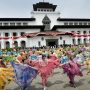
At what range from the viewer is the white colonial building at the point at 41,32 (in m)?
59.4

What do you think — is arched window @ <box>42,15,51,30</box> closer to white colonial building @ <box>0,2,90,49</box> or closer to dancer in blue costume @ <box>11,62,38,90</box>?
white colonial building @ <box>0,2,90,49</box>

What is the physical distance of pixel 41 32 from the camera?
59.5 m

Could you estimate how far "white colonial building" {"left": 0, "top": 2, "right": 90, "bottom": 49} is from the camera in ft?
195

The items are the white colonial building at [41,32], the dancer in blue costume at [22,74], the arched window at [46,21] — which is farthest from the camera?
the arched window at [46,21]

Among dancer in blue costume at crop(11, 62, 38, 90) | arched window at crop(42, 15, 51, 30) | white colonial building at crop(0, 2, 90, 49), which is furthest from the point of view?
arched window at crop(42, 15, 51, 30)

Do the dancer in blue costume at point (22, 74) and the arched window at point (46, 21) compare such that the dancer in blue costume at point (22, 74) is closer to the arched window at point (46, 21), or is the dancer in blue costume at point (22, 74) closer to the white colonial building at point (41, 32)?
the white colonial building at point (41, 32)

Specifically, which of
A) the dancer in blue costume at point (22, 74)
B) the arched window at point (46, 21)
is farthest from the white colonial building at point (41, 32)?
the dancer in blue costume at point (22, 74)

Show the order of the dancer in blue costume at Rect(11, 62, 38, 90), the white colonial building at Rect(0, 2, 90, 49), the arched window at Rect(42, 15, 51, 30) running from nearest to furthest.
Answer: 1. the dancer in blue costume at Rect(11, 62, 38, 90)
2. the white colonial building at Rect(0, 2, 90, 49)
3. the arched window at Rect(42, 15, 51, 30)

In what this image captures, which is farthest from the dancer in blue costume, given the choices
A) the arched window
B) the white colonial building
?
the arched window

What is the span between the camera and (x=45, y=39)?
59.2 metres

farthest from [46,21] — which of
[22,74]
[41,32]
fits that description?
[22,74]

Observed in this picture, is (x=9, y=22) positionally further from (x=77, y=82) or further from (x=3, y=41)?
(x=77, y=82)

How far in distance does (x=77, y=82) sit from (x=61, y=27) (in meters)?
51.1

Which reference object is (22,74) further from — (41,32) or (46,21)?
(46,21)
